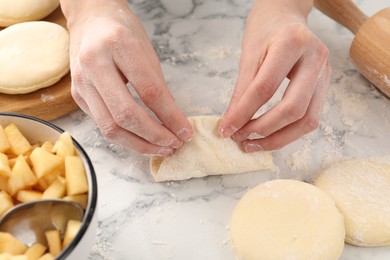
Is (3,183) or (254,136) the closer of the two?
(3,183)

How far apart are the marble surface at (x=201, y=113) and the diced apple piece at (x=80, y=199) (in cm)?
23

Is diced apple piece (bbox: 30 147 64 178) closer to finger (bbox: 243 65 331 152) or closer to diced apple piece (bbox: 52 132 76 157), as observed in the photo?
diced apple piece (bbox: 52 132 76 157)

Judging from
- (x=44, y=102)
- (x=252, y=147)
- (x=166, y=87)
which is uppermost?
(x=166, y=87)

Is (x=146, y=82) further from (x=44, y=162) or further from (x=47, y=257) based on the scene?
(x=47, y=257)

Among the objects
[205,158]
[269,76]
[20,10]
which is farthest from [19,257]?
[20,10]

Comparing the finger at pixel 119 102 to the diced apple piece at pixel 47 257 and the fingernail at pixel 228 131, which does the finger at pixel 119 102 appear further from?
the diced apple piece at pixel 47 257

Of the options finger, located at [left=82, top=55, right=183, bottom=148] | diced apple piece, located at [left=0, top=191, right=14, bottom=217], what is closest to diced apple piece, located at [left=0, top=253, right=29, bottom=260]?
diced apple piece, located at [left=0, top=191, right=14, bottom=217]

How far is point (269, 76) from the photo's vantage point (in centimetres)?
112

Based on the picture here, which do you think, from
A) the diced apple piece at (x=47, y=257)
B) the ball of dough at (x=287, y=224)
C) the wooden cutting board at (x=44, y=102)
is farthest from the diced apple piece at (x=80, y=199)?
the wooden cutting board at (x=44, y=102)

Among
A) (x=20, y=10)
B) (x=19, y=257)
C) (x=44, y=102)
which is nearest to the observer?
(x=19, y=257)

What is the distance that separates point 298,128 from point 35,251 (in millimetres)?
640

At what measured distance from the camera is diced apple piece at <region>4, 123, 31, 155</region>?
103 centimetres

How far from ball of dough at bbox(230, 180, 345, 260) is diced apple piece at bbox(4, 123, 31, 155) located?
0.45 m

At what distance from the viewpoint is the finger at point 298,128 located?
47.4 inches
